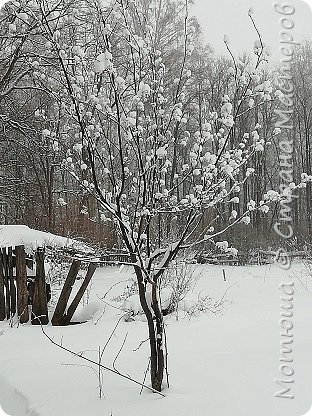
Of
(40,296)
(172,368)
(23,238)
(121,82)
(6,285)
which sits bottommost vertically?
(172,368)

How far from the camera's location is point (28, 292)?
22.4 feet

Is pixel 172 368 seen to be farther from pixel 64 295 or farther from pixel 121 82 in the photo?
pixel 64 295

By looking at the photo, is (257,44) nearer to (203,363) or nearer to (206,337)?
(203,363)

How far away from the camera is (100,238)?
13.5 m

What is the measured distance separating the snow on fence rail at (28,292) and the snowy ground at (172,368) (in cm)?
27

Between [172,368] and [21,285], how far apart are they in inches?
123

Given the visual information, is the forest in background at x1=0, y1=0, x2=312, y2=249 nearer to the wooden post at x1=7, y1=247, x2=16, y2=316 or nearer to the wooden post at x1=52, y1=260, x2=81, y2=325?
the wooden post at x1=52, y1=260, x2=81, y2=325

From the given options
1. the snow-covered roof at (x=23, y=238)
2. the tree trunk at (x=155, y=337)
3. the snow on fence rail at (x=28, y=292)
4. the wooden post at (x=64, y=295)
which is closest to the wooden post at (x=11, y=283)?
the snow on fence rail at (x=28, y=292)

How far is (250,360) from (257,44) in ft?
7.52

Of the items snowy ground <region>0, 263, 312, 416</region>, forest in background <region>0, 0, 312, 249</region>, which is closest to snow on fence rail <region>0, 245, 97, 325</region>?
snowy ground <region>0, 263, 312, 416</region>

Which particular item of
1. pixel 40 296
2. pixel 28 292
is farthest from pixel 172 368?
pixel 28 292

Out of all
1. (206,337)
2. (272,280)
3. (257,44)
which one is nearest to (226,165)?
(257,44)

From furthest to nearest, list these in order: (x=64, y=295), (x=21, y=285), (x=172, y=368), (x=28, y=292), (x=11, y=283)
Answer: (x=28, y=292) < (x=11, y=283) < (x=21, y=285) < (x=64, y=295) < (x=172, y=368)

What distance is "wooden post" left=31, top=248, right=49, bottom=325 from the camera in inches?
249
